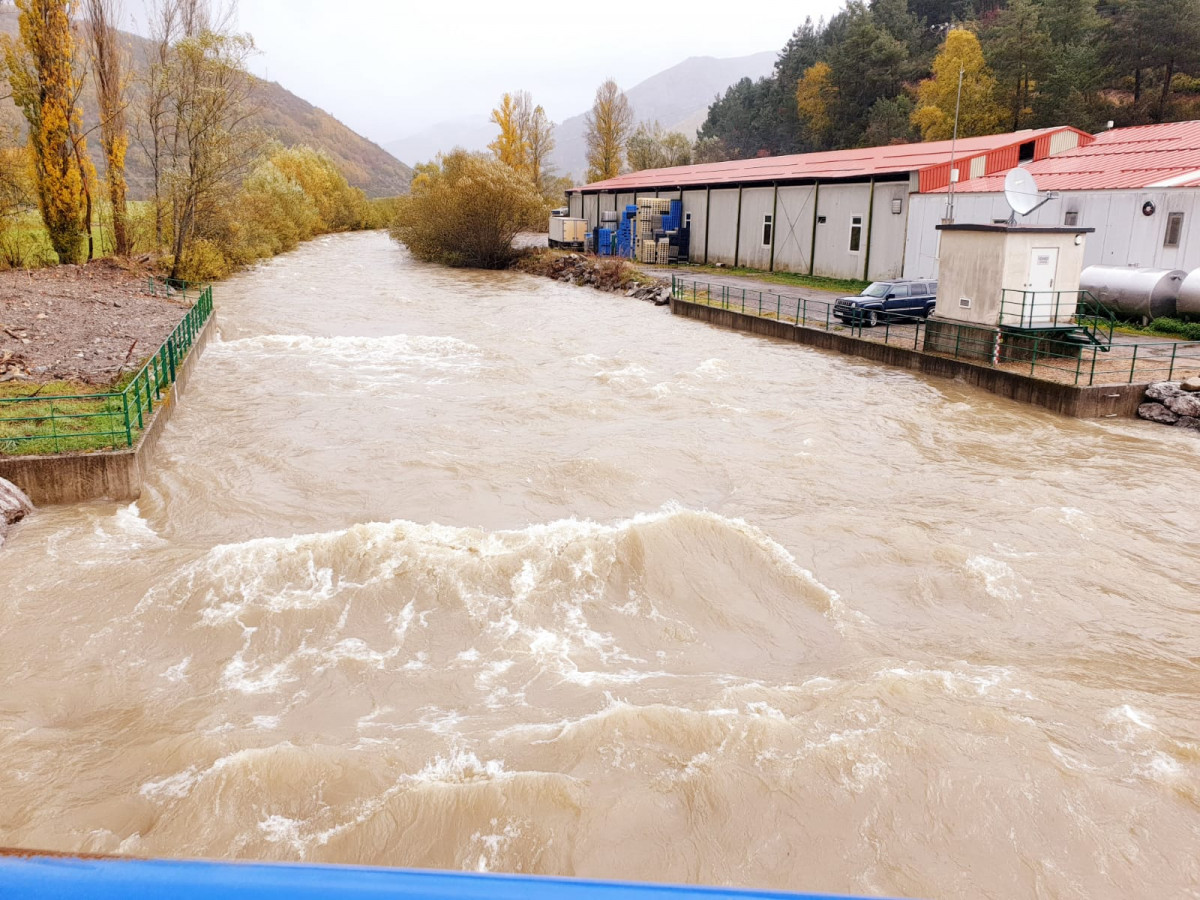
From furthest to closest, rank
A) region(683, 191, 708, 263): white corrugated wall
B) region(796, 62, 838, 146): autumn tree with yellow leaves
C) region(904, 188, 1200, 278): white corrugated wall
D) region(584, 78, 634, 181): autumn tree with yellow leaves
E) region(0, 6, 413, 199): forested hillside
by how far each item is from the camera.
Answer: region(0, 6, 413, 199): forested hillside < region(584, 78, 634, 181): autumn tree with yellow leaves < region(796, 62, 838, 146): autumn tree with yellow leaves < region(683, 191, 708, 263): white corrugated wall < region(904, 188, 1200, 278): white corrugated wall

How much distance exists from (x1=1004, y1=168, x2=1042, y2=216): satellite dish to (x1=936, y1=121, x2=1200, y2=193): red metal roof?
6.31 m

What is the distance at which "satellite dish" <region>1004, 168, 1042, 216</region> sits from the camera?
66.2 ft

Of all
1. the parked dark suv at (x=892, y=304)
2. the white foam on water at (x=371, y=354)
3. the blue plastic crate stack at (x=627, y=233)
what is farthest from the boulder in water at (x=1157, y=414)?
the blue plastic crate stack at (x=627, y=233)

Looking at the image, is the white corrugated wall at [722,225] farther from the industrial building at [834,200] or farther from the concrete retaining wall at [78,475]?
the concrete retaining wall at [78,475]

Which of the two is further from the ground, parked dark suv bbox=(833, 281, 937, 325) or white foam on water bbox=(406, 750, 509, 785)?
parked dark suv bbox=(833, 281, 937, 325)

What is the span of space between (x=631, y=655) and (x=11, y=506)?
7914 millimetres

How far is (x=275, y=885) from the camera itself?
1918 millimetres

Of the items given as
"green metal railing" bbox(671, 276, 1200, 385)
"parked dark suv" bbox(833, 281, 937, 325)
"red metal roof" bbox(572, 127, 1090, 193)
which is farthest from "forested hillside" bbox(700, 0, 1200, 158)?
"green metal railing" bbox(671, 276, 1200, 385)

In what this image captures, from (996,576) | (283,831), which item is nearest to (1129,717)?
(996,576)

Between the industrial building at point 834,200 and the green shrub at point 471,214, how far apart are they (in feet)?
26.0

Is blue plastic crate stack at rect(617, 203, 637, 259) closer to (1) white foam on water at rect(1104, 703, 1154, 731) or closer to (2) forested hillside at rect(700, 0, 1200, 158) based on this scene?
(2) forested hillside at rect(700, 0, 1200, 158)

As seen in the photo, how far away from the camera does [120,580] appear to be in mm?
9531

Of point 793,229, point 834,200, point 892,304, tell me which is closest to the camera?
point 892,304

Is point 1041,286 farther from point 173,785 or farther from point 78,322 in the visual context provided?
point 78,322
